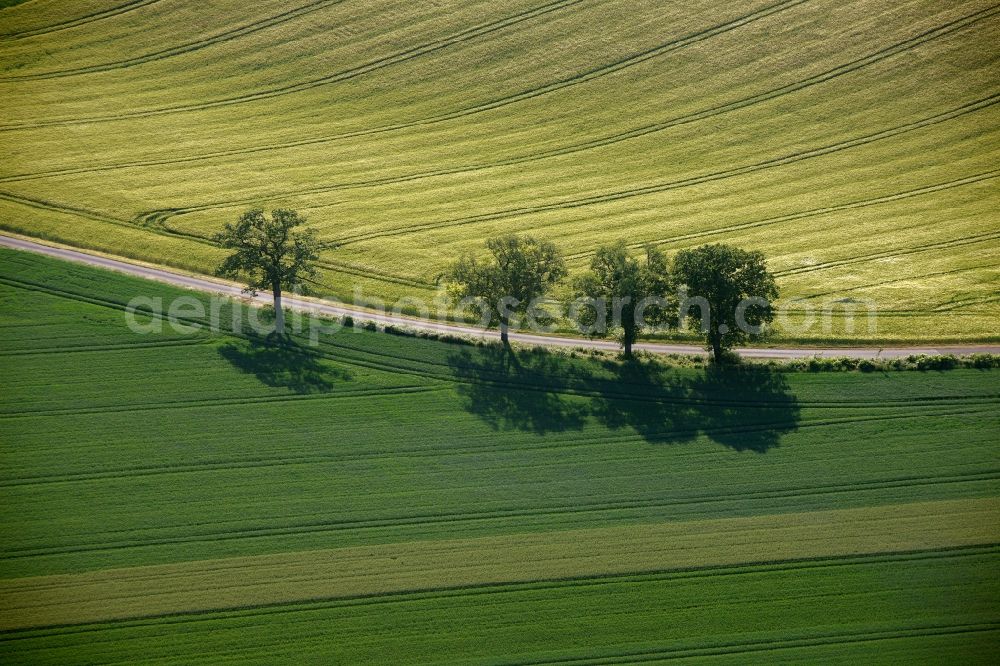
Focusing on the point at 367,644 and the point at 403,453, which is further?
the point at 403,453

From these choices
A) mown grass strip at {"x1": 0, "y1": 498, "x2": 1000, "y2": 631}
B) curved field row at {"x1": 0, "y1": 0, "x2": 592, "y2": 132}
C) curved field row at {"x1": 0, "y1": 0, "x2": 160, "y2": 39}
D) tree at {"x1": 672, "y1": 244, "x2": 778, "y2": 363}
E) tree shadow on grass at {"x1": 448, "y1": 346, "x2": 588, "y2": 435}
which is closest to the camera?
mown grass strip at {"x1": 0, "y1": 498, "x2": 1000, "y2": 631}

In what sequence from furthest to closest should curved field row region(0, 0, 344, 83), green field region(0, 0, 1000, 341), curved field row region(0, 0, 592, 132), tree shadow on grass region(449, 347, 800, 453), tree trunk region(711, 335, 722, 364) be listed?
curved field row region(0, 0, 344, 83), curved field row region(0, 0, 592, 132), green field region(0, 0, 1000, 341), tree trunk region(711, 335, 722, 364), tree shadow on grass region(449, 347, 800, 453)

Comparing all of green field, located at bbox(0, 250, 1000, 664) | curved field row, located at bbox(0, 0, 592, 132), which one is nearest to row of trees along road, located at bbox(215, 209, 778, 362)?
green field, located at bbox(0, 250, 1000, 664)

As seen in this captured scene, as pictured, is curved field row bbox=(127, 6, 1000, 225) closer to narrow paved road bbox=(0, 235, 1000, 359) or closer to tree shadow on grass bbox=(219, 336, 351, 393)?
narrow paved road bbox=(0, 235, 1000, 359)

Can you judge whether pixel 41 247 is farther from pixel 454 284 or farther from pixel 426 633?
pixel 426 633

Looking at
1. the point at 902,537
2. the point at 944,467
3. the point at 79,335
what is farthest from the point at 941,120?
the point at 79,335

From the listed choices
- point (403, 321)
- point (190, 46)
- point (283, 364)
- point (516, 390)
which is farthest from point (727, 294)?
point (190, 46)
